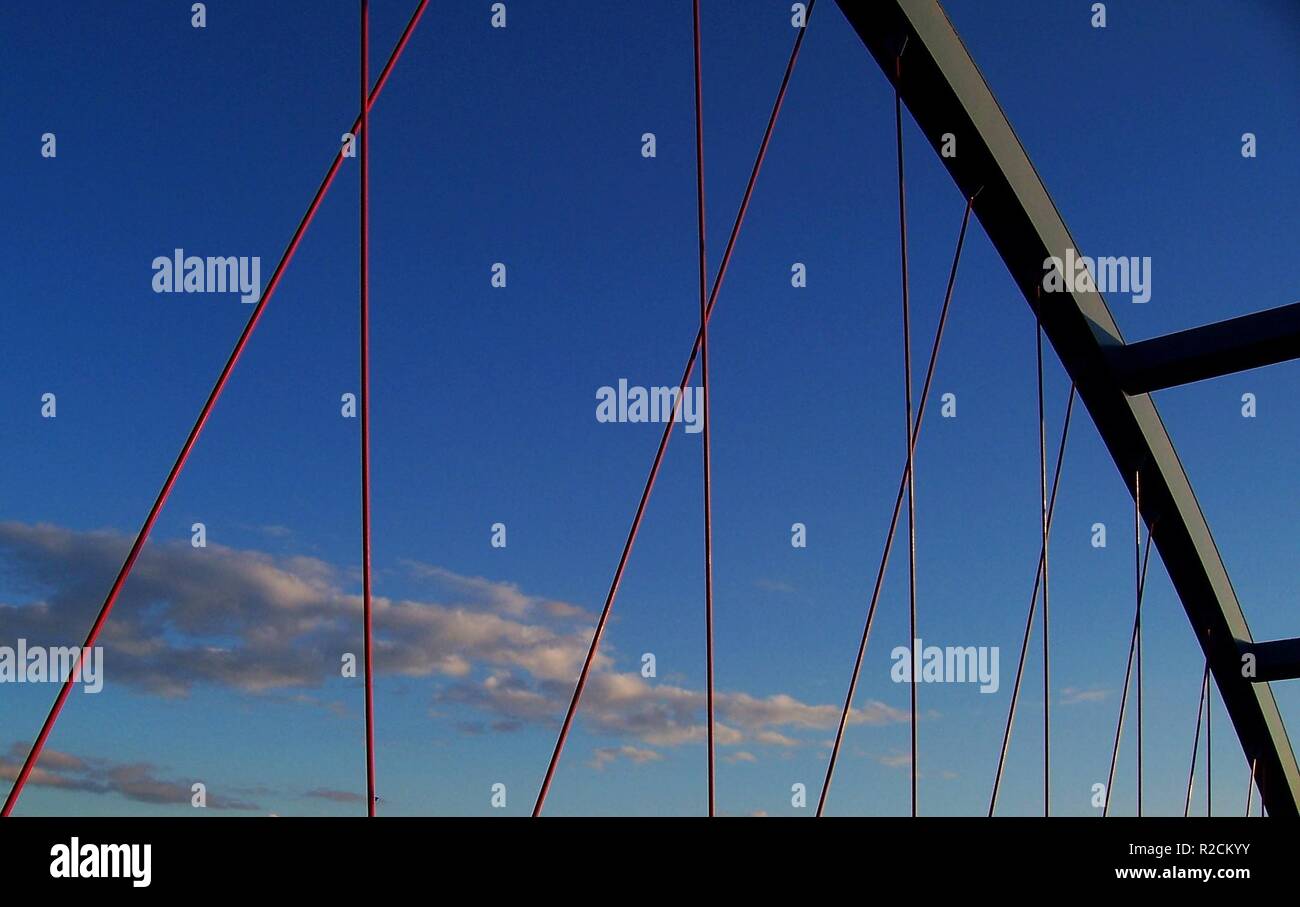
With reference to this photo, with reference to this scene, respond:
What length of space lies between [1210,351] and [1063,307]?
4.03 ft

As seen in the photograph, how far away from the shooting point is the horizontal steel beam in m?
8.66

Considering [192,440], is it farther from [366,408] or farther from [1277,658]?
[1277,658]

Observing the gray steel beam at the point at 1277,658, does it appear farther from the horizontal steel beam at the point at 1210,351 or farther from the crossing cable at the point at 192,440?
the crossing cable at the point at 192,440

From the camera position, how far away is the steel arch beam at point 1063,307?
26.9 ft

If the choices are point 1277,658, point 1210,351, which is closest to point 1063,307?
point 1210,351

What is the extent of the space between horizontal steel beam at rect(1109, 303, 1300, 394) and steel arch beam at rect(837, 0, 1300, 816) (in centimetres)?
17

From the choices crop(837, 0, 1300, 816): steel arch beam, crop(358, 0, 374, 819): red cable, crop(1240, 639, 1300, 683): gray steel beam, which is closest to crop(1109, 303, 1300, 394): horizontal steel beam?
crop(837, 0, 1300, 816): steel arch beam

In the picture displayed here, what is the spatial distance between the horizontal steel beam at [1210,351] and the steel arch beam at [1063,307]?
17 cm

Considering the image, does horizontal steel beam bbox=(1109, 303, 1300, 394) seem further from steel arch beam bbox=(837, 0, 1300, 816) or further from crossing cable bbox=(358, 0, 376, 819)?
crossing cable bbox=(358, 0, 376, 819)
